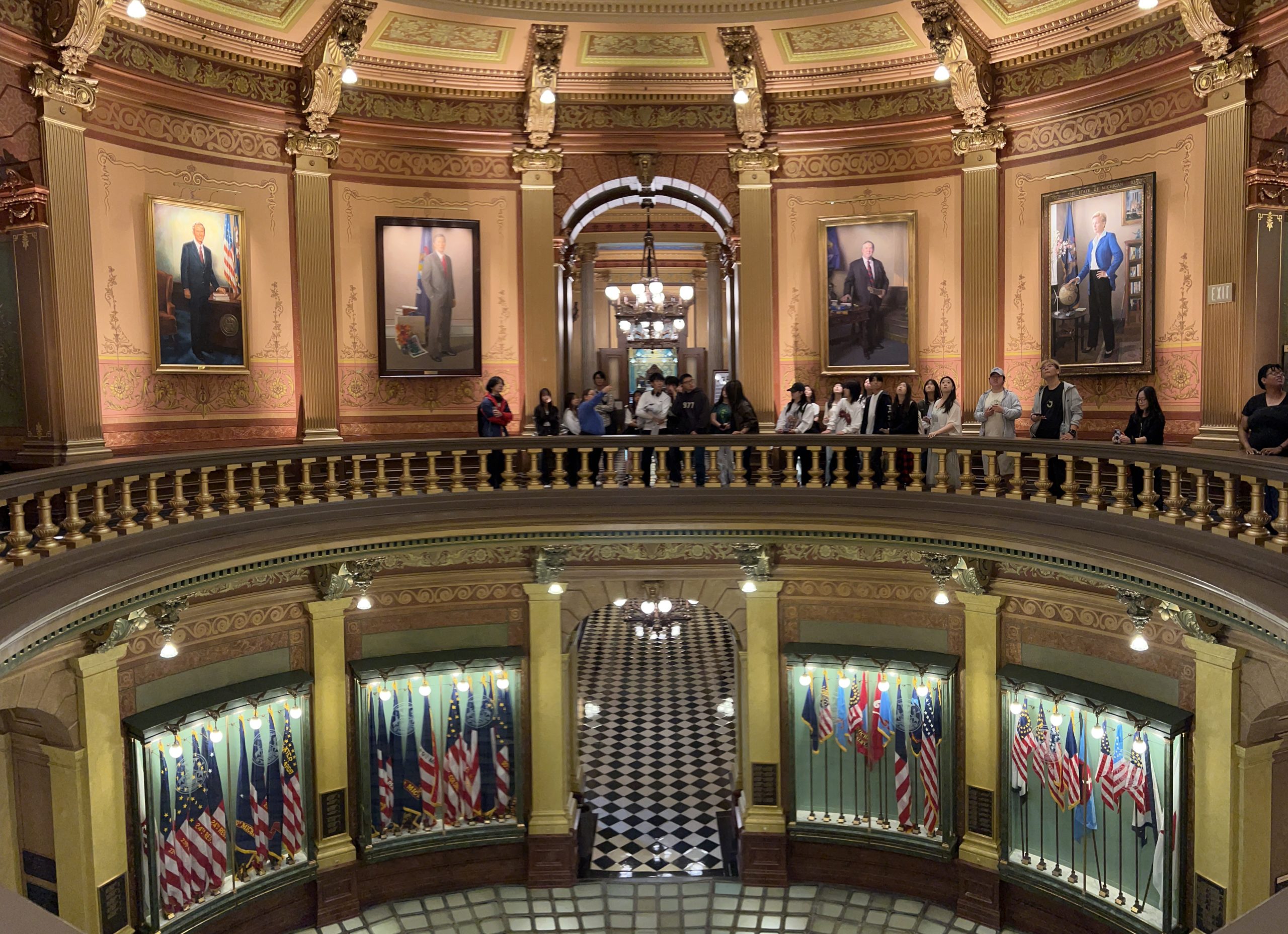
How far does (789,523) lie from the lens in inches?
400

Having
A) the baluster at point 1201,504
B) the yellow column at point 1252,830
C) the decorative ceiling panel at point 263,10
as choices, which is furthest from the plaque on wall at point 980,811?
the decorative ceiling panel at point 263,10

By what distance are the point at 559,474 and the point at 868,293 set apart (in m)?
4.82

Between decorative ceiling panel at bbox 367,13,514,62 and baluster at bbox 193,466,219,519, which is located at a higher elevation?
decorative ceiling panel at bbox 367,13,514,62

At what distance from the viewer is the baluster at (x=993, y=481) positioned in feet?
31.4

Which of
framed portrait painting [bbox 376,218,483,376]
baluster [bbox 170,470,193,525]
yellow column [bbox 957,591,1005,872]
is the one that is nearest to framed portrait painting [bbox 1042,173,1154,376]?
yellow column [bbox 957,591,1005,872]

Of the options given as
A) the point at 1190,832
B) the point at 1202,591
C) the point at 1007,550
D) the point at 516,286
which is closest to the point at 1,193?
the point at 516,286

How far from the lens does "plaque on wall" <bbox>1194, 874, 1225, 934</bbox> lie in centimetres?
888

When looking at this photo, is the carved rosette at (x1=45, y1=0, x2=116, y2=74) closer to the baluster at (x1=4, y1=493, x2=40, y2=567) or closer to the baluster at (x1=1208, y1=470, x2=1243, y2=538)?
the baluster at (x1=4, y1=493, x2=40, y2=567)

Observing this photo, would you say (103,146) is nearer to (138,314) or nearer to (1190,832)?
(138,314)

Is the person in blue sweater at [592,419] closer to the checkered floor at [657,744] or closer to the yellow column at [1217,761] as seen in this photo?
the checkered floor at [657,744]

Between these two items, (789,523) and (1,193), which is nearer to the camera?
(1,193)

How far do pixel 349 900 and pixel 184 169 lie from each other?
27.2 ft

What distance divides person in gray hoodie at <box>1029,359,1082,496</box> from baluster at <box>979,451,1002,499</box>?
44cm

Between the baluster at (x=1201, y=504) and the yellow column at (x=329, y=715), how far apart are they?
832 cm
